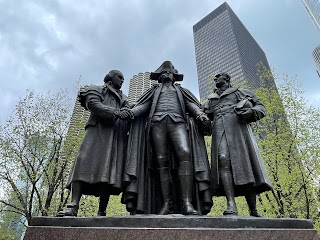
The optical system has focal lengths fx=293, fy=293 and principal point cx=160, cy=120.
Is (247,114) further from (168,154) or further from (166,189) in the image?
(166,189)

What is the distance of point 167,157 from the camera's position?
5.29 meters

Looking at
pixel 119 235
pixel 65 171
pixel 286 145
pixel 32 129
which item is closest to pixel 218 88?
pixel 119 235

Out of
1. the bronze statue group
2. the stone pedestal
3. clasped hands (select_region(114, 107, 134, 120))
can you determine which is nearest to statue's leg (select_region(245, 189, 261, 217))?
the bronze statue group

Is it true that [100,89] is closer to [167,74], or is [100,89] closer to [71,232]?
[167,74]

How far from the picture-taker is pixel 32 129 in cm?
1764

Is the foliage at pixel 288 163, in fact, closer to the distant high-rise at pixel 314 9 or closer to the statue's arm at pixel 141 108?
the statue's arm at pixel 141 108

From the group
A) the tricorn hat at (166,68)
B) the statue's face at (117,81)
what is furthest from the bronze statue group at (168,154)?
the tricorn hat at (166,68)

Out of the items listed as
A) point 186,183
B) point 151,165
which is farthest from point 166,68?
point 186,183

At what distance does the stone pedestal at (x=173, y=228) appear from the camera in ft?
12.3

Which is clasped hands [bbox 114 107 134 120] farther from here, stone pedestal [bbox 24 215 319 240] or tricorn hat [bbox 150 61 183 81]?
stone pedestal [bbox 24 215 319 240]

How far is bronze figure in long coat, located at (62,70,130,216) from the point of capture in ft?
15.9

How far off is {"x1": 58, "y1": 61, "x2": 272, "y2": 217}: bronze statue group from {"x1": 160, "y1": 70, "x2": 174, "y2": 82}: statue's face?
0.45 meters

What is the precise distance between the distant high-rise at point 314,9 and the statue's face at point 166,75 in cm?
10111

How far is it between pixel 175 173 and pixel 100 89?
7.00 feet
